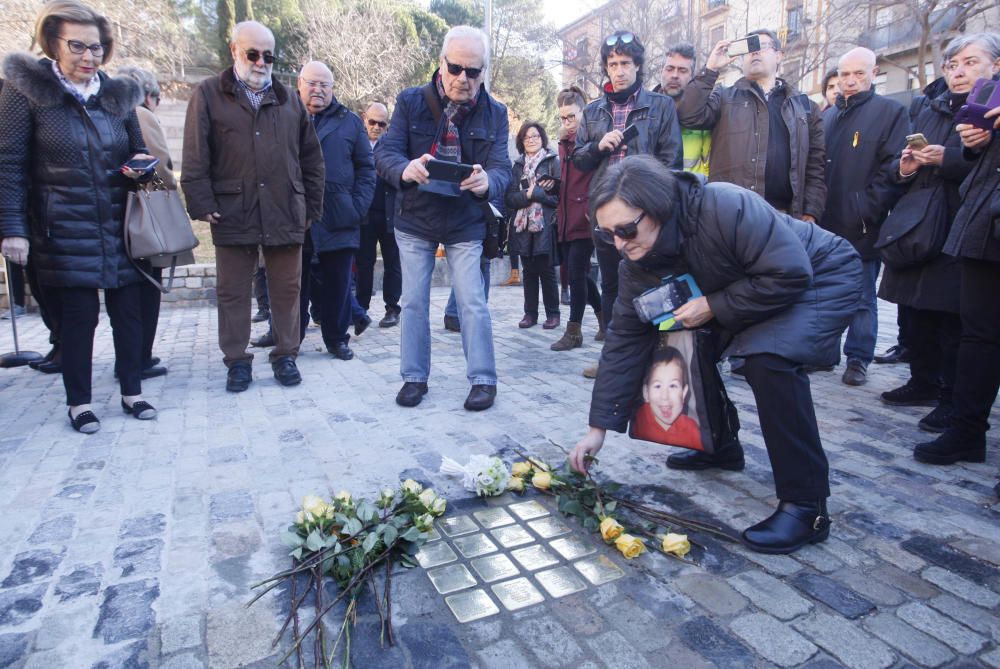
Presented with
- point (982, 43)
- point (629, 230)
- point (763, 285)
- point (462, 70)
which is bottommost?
point (763, 285)

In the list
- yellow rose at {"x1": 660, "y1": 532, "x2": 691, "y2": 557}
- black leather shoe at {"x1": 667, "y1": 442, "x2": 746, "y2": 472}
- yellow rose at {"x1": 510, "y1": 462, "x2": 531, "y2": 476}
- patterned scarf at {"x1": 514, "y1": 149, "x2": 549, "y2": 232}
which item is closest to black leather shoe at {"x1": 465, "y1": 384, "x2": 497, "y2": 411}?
yellow rose at {"x1": 510, "y1": 462, "x2": 531, "y2": 476}

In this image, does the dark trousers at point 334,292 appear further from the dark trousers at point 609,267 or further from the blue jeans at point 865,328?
the blue jeans at point 865,328

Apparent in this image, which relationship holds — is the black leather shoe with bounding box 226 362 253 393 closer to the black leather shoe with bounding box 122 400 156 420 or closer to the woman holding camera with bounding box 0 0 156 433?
the black leather shoe with bounding box 122 400 156 420

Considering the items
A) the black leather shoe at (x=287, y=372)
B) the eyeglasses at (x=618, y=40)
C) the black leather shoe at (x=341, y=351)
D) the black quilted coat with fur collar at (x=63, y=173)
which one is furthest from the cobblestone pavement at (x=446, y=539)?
the eyeglasses at (x=618, y=40)

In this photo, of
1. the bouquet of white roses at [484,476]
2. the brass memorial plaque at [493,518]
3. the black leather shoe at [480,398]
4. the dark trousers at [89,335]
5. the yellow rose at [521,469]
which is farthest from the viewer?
the black leather shoe at [480,398]

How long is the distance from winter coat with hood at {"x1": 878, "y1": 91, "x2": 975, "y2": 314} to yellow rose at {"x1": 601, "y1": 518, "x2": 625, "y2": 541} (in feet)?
8.26

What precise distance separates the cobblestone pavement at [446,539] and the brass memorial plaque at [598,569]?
0.04 m

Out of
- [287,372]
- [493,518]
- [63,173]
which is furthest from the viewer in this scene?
[287,372]

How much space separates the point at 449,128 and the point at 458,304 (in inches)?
39.5

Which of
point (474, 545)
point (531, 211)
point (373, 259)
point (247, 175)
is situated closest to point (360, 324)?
point (373, 259)

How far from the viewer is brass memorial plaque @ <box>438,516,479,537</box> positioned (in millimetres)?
2498

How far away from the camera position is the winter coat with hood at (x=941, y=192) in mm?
3709

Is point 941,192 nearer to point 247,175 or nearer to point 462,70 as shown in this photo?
point 462,70

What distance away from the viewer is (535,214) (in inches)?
253
